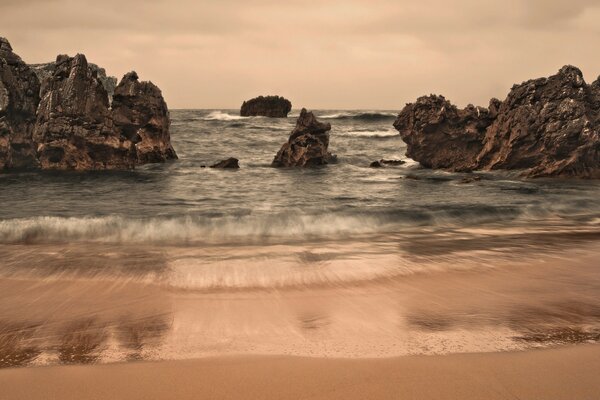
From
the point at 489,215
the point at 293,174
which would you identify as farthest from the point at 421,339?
the point at 293,174

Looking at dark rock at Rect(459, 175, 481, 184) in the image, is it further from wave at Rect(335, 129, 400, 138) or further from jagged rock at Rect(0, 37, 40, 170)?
wave at Rect(335, 129, 400, 138)

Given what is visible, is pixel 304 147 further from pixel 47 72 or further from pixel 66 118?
pixel 47 72

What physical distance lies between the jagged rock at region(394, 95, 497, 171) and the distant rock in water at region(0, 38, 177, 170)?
51.3ft

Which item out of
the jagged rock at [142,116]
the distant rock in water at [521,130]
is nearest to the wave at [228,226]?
the distant rock in water at [521,130]

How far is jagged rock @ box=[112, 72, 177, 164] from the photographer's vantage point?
1171 inches

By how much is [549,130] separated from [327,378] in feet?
83.2

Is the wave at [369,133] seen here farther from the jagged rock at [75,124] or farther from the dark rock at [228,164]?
the jagged rock at [75,124]

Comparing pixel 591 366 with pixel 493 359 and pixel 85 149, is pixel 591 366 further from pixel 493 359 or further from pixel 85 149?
pixel 85 149

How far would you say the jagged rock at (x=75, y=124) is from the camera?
89.1 feet

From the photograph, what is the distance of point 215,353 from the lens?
490 centimetres

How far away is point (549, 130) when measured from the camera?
26.0 meters

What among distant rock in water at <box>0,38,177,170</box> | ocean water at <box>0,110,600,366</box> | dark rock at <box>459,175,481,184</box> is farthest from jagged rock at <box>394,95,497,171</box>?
distant rock in water at <box>0,38,177,170</box>

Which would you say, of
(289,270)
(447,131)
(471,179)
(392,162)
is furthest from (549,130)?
(289,270)

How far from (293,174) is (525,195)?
11902 mm
